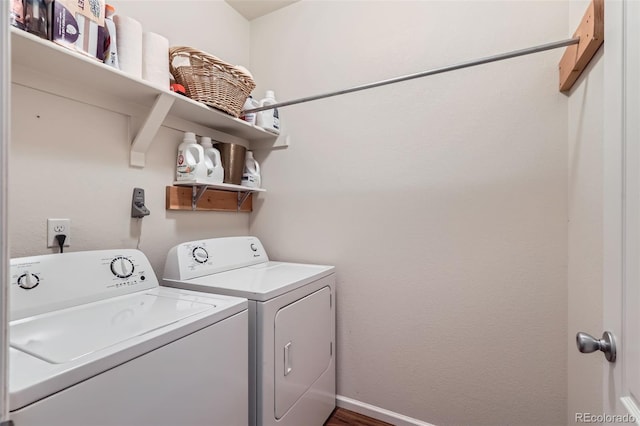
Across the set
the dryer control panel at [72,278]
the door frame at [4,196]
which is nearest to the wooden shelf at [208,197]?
the dryer control panel at [72,278]

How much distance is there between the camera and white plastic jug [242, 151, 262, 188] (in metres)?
2.12

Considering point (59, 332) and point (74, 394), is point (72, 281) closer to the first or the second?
point (59, 332)

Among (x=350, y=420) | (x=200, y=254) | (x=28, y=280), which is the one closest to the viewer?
(x=28, y=280)

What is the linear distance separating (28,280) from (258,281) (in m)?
0.84

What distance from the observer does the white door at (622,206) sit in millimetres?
616

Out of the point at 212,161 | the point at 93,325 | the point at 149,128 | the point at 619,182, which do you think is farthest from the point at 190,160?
the point at 619,182

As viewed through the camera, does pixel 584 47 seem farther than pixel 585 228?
No

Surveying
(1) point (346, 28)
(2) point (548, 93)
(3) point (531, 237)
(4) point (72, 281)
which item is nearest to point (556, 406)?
(3) point (531, 237)

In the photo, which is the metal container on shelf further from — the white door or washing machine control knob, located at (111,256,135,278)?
the white door

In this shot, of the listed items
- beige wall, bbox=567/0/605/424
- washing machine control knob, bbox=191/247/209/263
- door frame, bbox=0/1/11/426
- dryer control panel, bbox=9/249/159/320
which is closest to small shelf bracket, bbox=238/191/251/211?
washing machine control knob, bbox=191/247/209/263

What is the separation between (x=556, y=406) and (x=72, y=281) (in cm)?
223

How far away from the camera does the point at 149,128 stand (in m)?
1.51

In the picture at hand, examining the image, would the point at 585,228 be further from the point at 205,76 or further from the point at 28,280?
the point at 28,280

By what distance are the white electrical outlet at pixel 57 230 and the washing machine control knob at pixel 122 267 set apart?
215 mm
